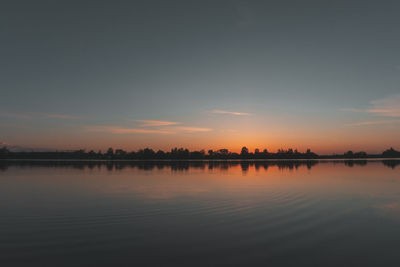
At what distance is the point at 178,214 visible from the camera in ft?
57.1

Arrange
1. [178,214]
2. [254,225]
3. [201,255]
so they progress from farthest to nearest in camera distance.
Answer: [178,214] < [254,225] < [201,255]

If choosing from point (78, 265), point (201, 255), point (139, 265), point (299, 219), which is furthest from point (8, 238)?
point (299, 219)

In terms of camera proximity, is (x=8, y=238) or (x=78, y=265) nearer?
(x=78, y=265)

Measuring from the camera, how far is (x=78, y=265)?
9.30 meters

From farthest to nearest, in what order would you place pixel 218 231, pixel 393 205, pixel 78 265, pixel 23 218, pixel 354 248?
pixel 393 205, pixel 23 218, pixel 218 231, pixel 354 248, pixel 78 265

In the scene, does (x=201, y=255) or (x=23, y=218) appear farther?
(x=23, y=218)

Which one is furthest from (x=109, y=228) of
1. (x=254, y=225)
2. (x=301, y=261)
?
(x=301, y=261)

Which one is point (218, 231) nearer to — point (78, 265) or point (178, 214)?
point (178, 214)

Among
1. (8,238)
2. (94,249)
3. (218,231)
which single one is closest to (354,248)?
(218,231)

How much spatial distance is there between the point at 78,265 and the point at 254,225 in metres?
9.15

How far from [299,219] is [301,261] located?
21.9 ft

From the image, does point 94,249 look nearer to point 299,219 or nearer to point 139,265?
point 139,265

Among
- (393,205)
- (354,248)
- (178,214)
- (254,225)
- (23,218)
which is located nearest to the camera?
(354,248)

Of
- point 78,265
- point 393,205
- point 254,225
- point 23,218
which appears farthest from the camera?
point 393,205
